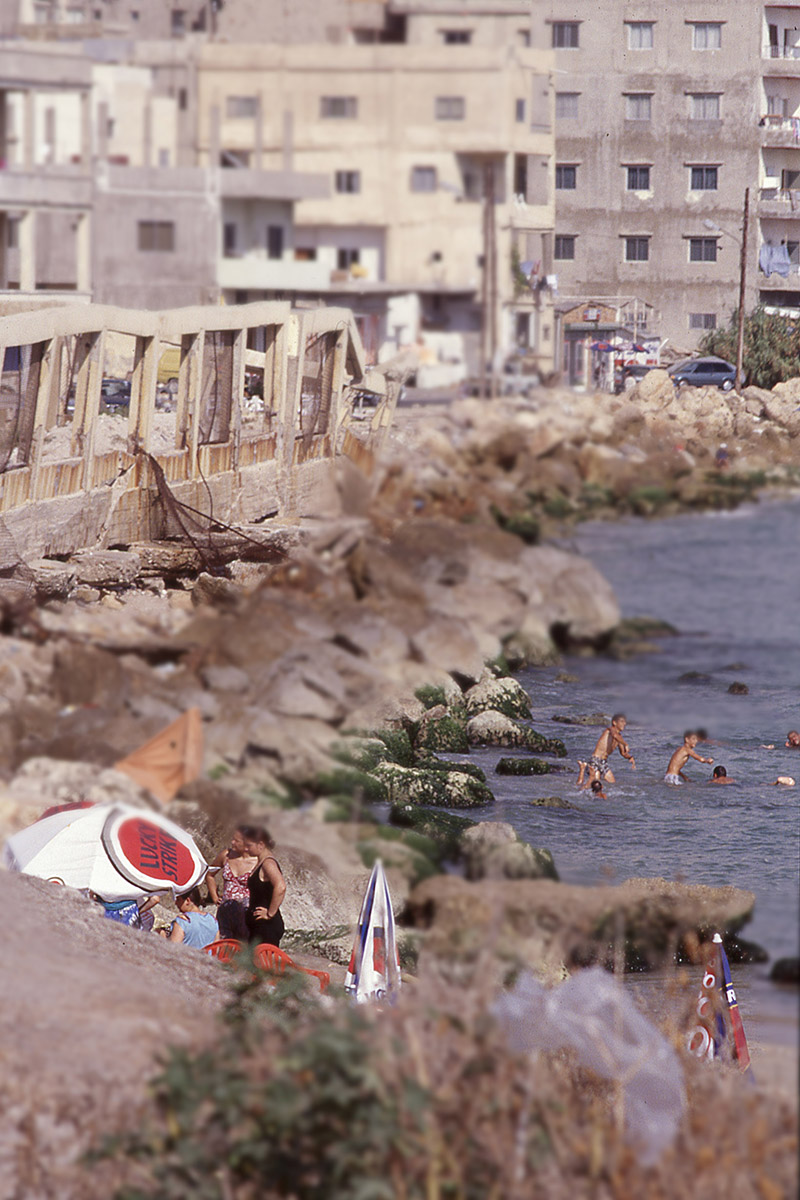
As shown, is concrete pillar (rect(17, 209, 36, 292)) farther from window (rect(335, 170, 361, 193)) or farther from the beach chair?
the beach chair

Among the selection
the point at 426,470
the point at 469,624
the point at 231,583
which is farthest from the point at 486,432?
the point at 231,583

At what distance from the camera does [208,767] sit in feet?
13.0

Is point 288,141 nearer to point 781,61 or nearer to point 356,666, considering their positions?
point 781,61

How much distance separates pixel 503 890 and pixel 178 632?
105 centimetres

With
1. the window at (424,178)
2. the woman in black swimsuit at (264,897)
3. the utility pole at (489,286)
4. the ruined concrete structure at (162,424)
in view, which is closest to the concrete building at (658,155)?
the utility pole at (489,286)

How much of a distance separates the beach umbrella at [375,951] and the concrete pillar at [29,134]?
3.01m

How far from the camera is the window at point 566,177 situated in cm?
504

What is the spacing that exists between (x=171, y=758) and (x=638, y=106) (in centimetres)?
273

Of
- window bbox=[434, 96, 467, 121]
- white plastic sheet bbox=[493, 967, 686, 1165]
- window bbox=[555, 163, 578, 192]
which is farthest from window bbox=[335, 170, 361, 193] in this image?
white plastic sheet bbox=[493, 967, 686, 1165]

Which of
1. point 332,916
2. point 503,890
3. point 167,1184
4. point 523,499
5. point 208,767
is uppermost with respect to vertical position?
point 523,499

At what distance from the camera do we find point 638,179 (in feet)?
17.4

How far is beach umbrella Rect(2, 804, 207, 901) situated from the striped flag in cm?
255

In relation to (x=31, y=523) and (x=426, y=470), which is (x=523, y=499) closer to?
(x=426, y=470)

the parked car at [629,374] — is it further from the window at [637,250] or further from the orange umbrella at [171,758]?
the orange umbrella at [171,758]
